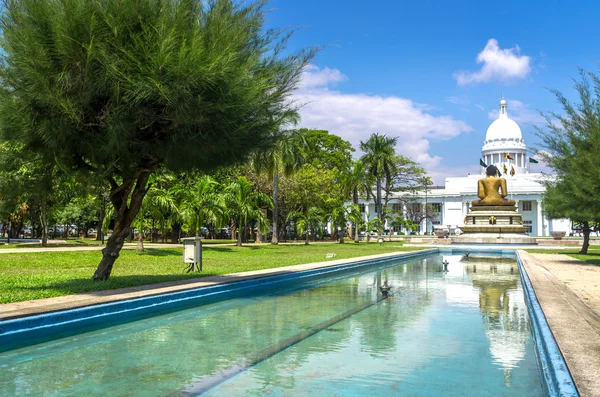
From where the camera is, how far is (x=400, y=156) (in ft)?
220

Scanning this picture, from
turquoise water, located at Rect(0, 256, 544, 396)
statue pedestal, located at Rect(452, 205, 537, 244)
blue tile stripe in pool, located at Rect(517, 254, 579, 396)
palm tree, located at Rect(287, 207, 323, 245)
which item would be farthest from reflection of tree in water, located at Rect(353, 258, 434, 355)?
statue pedestal, located at Rect(452, 205, 537, 244)

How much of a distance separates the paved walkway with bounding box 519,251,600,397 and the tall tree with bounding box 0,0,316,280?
621 centimetres

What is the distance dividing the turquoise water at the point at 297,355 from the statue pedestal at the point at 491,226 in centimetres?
3685

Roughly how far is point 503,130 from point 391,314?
399 ft

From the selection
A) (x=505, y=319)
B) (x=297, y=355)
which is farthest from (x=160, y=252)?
(x=297, y=355)

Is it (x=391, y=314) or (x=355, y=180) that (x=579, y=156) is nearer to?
(x=391, y=314)

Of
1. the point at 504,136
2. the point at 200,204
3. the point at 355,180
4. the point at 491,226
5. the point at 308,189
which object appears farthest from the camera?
the point at 504,136

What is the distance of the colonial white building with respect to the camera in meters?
99.6

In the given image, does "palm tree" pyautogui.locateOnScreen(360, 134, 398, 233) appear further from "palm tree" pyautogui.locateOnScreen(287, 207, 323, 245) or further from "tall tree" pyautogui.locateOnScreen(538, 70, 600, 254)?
"tall tree" pyautogui.locateOnScreen(538, 70, 600, 254)

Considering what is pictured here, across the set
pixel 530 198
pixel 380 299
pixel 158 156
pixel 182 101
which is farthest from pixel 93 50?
pixel 530 198

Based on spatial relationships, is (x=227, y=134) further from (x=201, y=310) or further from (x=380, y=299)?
(x=380, y=299)

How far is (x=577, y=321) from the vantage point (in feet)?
24.9

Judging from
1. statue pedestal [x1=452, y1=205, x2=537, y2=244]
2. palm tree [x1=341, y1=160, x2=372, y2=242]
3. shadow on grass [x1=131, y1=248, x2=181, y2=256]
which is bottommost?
shadow on grass [x1=131, y1=248, x2=181, y2=256]

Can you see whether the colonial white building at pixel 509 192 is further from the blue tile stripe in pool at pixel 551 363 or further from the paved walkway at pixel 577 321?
the blue tile stripe in pool at pixel 551 363
